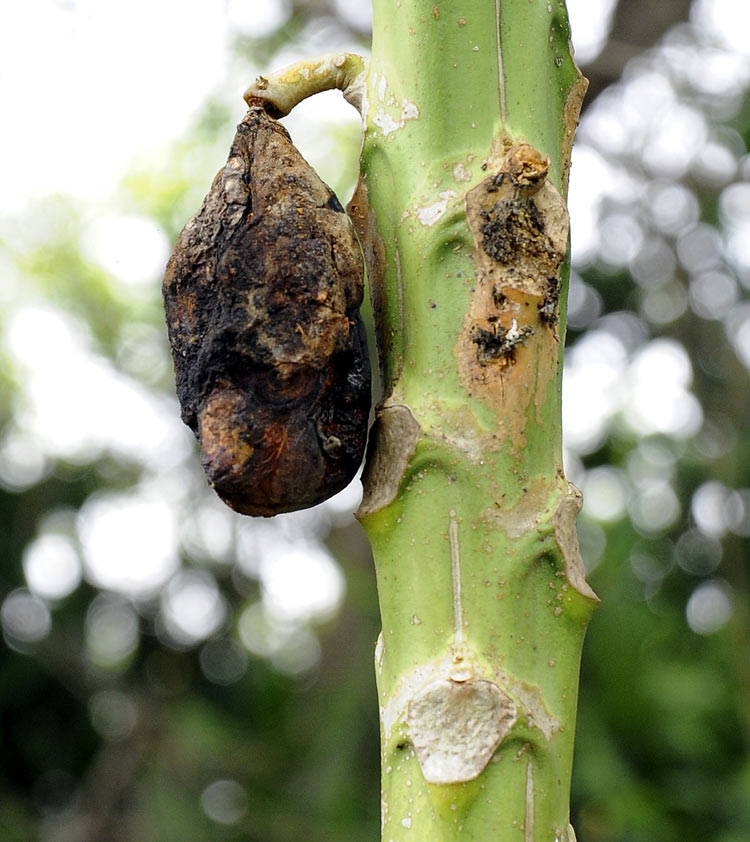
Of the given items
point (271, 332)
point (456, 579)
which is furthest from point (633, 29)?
point (456, 579)

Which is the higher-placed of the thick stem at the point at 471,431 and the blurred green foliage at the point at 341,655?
the thick stem at the point at 471,431

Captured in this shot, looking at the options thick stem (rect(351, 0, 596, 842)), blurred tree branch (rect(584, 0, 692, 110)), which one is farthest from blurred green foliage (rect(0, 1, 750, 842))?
thick stem (rect(351, 0, 596, 842))

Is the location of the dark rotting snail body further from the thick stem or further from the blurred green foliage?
the blurred green foliage

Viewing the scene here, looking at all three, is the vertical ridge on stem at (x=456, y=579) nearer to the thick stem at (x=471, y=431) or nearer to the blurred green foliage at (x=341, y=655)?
the thick stem at (x=471, y=431)

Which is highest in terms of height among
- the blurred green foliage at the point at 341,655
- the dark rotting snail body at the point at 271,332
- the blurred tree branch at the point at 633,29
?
the dark rotting snail body at the point at 271,332

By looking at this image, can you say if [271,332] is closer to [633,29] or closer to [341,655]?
[633,29]

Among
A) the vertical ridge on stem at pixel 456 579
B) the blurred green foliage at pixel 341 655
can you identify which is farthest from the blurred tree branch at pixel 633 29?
the vertical ridge on stem at pixel 456 579

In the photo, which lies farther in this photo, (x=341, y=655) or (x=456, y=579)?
(x=341, y=655)
